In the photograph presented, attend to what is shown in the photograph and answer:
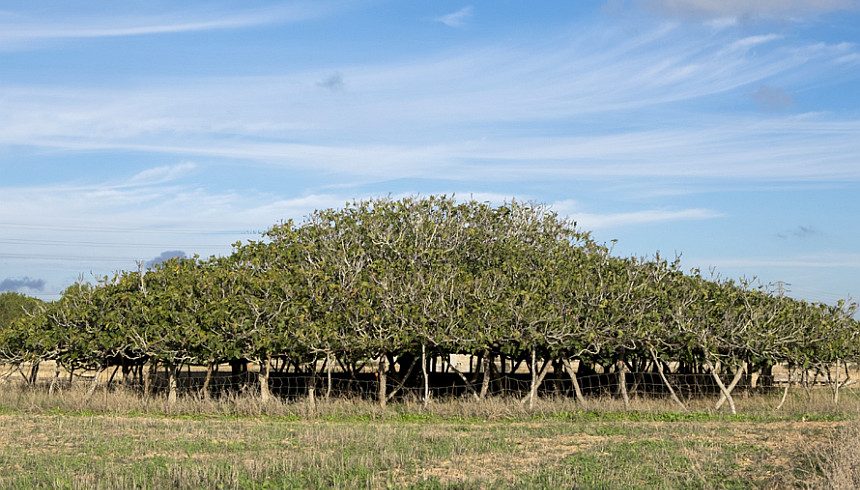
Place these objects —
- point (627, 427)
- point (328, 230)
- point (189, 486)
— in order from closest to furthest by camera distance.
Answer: point (189, 486) < point (627, 427) < point (328, 230)

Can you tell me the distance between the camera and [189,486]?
12586 millimetres

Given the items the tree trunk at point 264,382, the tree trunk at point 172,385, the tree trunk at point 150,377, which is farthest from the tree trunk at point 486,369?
the tree trunk at point 150,377

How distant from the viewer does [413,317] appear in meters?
25.4

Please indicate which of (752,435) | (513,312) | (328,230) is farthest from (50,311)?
(752,435)

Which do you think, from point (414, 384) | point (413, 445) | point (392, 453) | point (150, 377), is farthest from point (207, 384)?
point (392, 453)

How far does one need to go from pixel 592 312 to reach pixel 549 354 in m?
1.80

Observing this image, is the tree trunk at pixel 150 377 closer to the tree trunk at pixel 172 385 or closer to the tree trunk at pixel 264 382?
the tree trunk at pixel 172 385

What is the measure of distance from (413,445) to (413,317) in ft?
28.3

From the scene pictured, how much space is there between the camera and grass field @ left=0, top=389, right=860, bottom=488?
13234 millimetres

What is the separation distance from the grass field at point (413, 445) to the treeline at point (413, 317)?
149 cm

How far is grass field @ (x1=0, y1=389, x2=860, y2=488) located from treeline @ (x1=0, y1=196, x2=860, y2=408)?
1.49m

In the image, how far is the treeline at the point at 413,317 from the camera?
Result: 2555 centimetres

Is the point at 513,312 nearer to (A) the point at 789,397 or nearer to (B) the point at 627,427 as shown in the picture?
(B) the point at 627,427

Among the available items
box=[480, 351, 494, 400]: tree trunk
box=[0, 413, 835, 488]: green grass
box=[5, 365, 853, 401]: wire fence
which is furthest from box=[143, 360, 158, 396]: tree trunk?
box=[480, 351, 494, 400]: tree trunk
